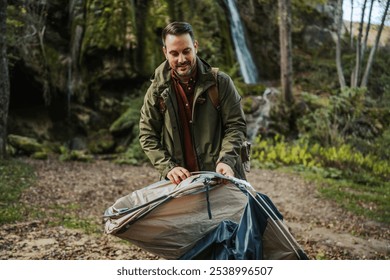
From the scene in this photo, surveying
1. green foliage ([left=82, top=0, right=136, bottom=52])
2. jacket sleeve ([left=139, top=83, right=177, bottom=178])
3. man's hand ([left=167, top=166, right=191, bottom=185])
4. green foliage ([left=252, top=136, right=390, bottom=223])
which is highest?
green foliage ([left=82, top=0, right=136, bottom=52])

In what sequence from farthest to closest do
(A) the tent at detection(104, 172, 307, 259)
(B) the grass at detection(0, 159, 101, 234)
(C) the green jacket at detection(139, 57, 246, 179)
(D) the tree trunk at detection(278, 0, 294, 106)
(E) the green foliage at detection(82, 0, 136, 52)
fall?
(E) the green foliage at detection(82, 0, 136, 52) < (D) the tree trunk at detection(278, 0, 294, 106) < (B) the grass at detection(0, 159, 101, 234) < (C) the green jacket at detection(139, 57, 246, 179) < (A) the tent at detection(104, 172, 307, 259)

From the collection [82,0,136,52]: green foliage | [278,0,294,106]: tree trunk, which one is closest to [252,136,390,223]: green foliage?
[278,0,294,106]: tree trunk

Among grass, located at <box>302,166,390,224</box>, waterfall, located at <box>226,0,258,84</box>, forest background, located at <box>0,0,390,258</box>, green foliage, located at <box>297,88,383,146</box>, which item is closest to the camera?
grass, located at <box>302,166,390,224</box>

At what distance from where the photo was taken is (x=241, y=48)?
13.4 m

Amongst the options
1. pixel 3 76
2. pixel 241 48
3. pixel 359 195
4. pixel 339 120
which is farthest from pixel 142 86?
pixel 359 195

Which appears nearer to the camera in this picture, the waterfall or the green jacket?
the green jacket

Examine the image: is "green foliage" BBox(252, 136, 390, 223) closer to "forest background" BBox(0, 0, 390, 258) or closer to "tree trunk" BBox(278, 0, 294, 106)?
"forest background" BBox(0, 0, 390, 258)

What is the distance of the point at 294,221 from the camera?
5.34 meters

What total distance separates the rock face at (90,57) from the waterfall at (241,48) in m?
0.42

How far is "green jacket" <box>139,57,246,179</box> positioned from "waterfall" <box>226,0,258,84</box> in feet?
34.0

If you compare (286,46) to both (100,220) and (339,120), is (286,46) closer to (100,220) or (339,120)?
(339,120)

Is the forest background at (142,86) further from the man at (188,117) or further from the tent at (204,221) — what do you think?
the tent at (204,221)

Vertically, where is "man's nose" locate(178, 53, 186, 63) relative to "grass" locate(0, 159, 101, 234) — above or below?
→ above

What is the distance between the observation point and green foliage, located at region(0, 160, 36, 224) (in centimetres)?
460
